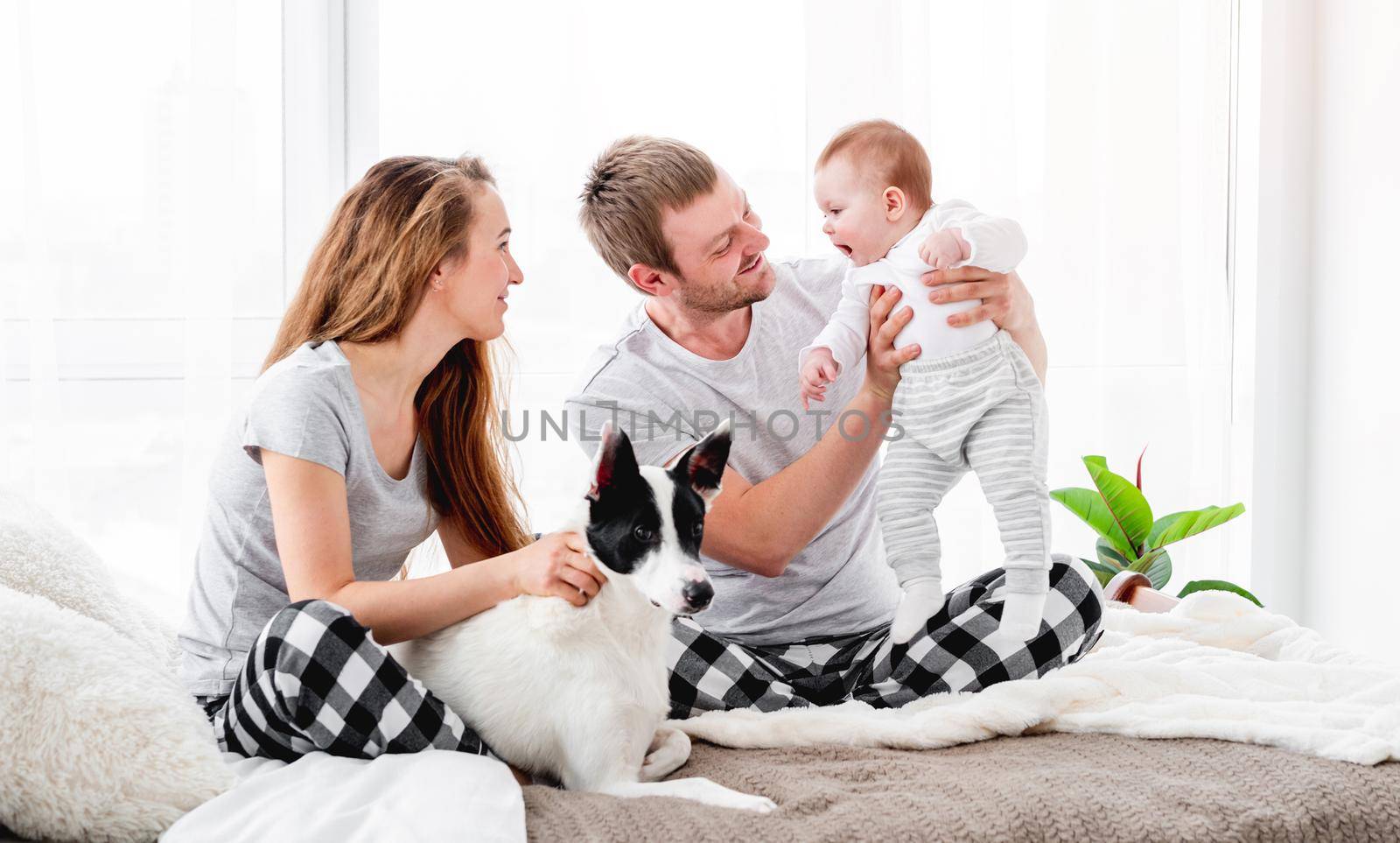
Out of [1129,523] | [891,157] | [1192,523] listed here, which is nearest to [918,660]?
[891,157]

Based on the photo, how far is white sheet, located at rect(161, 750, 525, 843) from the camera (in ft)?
3.54

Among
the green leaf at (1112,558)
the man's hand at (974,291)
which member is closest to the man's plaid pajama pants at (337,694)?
the man's hand at (974,291)

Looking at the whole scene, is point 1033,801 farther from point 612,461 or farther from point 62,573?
point 62,573

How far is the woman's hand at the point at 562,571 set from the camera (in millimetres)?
1332

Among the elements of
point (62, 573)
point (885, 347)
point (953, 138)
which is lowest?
point (62, 573)

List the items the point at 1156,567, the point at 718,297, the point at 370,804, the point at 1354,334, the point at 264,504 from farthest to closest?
the point at 1354,334, the point at 1156,567, the point at 718,297, the point at 264,504, the point at 370,804

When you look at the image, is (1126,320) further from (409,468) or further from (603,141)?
(409,468)

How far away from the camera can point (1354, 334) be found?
282cm

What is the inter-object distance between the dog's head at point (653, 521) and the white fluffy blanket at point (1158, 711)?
365 millimetres

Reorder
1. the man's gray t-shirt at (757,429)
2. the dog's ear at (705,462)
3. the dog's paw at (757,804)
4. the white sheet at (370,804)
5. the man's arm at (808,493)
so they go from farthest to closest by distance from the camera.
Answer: the man's gray t-shirt at (757,429) → the man's arm at (808,493) → the dog's ear at (705,462) → the dog's paw at (757,804) → the white sheet at (370,804)

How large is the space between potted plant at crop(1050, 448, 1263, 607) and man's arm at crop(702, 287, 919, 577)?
1.10 m

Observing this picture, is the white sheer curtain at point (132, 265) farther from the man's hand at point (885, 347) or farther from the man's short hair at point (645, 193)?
the man's hand at point (885, 347)

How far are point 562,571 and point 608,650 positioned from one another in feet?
0.39

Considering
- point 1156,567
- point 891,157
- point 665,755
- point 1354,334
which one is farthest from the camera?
point 1354,334
